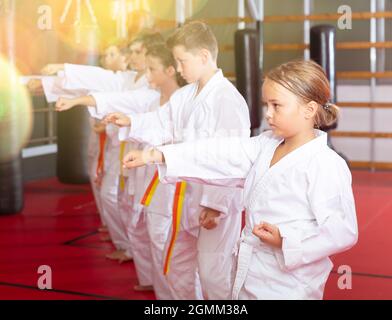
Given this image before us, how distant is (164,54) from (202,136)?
0.64 metres

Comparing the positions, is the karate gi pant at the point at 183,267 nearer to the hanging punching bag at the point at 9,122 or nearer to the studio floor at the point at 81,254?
the studio floor at the point at 81,254

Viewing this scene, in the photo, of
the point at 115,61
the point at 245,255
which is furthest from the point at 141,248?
the point at 245,255

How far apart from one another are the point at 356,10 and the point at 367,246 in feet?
14.3

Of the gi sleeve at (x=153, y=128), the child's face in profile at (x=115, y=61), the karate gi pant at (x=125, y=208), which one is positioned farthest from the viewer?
the child's face in profile at (x=115, y=61)

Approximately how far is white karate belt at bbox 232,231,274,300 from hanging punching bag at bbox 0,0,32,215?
3.50 metres

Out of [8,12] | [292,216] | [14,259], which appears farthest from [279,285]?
[8,12]

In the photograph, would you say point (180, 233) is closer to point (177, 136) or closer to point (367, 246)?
point (177, 136)

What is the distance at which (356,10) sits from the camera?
778 cm

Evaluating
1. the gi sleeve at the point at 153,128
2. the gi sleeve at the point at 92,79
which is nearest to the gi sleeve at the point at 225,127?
the gi sleeve at the point at 153,128

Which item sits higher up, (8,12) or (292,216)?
(8,12)

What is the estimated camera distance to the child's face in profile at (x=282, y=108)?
184 centimetres

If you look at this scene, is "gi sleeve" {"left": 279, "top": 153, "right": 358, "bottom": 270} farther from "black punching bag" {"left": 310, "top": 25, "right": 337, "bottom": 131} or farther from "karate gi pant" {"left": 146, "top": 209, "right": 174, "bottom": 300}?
"black punching bag" {"left": 310, "top": 25, "right": 337, "bottom": 131}

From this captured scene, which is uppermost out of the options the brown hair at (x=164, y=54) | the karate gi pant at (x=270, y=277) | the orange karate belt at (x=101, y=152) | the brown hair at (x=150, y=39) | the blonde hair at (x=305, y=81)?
the brown hair at (x=150, y=39)

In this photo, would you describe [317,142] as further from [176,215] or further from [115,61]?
[115,61]
